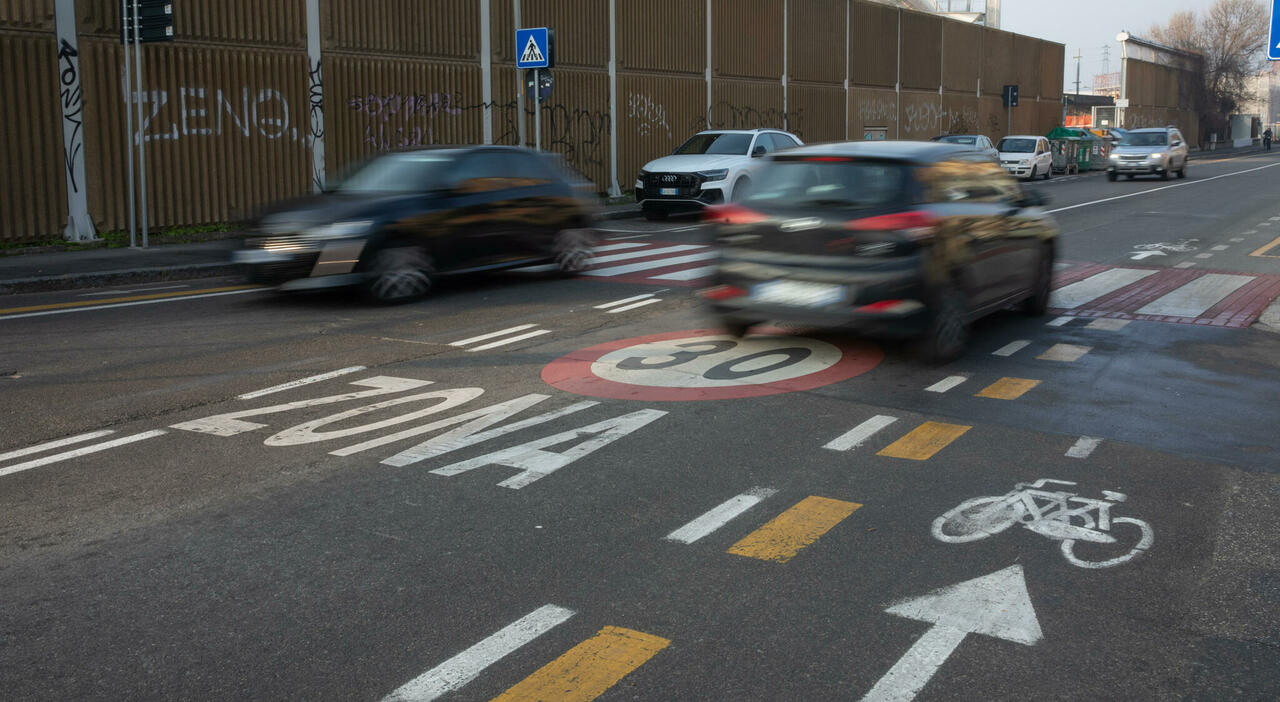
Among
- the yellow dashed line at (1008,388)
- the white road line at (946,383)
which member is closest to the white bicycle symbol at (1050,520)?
the yellow dashed line at (1008,388)

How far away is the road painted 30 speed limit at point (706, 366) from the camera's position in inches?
307

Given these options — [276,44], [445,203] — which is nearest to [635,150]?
[276,44]

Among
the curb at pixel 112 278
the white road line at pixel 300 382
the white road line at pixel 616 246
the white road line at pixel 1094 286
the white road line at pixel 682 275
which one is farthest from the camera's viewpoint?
the white road line at pixel 616 246

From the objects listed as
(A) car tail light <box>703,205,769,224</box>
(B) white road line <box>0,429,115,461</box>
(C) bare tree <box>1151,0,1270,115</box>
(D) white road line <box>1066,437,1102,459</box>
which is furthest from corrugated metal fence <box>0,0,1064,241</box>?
(C) bare tree <box>1151,0,1270,115</box>

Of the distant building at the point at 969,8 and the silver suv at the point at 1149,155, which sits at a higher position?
the distant building at the point at 969,8

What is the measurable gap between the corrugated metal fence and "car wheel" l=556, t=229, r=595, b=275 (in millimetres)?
5974

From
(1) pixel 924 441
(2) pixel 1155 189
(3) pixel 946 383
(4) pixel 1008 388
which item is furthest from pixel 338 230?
(2) pixel 1155 189

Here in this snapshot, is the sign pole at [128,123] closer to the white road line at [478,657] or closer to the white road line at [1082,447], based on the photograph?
the white road line at [1082,447]

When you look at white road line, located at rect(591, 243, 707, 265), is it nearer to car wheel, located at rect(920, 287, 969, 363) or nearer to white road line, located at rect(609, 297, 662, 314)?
white road line, located at rect(609, 297, 662, 314)

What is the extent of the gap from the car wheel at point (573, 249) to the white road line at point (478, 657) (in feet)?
31.6

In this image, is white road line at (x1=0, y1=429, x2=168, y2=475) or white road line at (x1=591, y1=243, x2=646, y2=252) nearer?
white road line at (x1=0, y1=429, x2=168, y2=475)

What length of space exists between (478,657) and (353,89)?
61.4ft

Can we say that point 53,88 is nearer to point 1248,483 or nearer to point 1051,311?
point 1051,311

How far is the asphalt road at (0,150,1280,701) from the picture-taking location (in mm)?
3807
